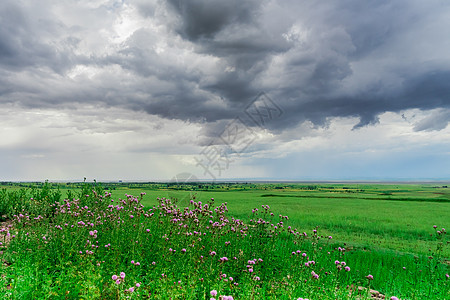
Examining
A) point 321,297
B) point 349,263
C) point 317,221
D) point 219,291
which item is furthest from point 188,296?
point 317,221

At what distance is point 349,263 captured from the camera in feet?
27.2

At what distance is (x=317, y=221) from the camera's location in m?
16.9

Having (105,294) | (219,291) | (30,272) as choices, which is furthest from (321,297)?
(30,272)

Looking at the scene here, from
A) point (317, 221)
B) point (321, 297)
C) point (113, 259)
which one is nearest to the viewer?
point (321, 297)

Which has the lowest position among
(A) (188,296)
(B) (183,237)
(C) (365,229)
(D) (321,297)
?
(C) (365,229)

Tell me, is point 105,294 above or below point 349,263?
above

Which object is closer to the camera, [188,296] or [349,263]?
[188,296]

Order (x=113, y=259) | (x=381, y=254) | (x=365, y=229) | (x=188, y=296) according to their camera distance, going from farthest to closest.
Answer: (x=365, y=229)
(x=381, y=254)
(x=113, y=259)
(x=188, y=296)

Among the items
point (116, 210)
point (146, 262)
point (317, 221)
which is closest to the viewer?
point (146, 262)

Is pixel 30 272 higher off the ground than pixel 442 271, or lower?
higher

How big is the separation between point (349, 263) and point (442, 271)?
2783 mm

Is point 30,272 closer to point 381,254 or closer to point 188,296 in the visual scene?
point 188,296

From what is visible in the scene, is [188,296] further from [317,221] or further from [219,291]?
[317,221]

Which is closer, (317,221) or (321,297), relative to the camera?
(321,297)
